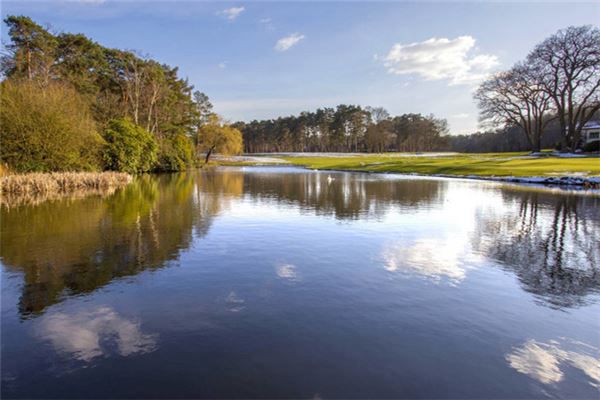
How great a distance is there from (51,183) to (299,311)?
23.0 m

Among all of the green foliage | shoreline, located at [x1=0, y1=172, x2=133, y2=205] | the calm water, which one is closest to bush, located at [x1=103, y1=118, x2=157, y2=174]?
the green foliage

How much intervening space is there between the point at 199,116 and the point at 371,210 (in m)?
62.5

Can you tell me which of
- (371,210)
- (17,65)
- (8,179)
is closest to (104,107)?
(17,65)

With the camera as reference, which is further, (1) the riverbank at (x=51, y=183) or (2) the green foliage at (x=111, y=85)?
(2) the green foliage at (x=111, y=85)

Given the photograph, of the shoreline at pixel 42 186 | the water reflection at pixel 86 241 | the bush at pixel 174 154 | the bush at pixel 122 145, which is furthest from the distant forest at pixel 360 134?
the water reflection at pixel 86 241

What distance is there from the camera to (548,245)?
392 inches

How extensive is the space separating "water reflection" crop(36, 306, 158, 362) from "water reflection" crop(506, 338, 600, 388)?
454 centimetres

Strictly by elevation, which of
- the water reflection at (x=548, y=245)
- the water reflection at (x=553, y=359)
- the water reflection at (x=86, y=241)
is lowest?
the water reflection at (x=553, y=359)

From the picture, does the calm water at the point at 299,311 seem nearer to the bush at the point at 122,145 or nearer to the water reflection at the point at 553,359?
the water reflection at the point at 553,359

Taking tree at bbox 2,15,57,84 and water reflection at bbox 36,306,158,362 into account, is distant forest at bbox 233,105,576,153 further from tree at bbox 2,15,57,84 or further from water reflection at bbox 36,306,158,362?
water reflection at bbox 36,306,158,362

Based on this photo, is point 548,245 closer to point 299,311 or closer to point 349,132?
point 299,311

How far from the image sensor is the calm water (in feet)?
13.1

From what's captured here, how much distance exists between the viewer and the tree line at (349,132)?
11625 centimetres

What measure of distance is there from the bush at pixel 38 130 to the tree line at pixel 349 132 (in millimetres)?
93516
